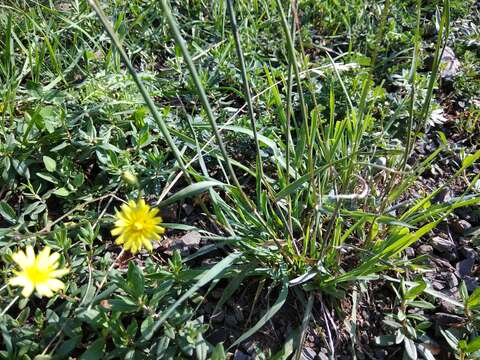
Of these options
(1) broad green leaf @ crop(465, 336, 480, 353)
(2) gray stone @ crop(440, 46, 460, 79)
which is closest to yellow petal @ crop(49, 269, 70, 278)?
(1) broad green leaf @ crop(465, 336, 480, 353)

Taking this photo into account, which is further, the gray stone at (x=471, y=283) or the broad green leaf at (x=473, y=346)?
the gray stone at (x=471, y=283)

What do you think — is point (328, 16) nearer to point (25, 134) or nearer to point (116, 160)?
point (116, 160)

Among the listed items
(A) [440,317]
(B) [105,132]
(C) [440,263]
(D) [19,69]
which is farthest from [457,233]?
(D) [19,69]

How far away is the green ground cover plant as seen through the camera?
123cm

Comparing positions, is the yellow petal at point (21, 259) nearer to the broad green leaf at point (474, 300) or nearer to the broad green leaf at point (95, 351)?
the broad green leaf at point (95, 351)

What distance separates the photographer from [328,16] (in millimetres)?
2240

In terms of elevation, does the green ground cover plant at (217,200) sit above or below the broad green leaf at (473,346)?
above

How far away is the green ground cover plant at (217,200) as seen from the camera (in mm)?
1229

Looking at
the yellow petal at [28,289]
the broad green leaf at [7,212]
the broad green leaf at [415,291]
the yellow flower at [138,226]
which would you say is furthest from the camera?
the broad green leaf at [7,212]

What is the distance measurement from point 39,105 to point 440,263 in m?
1.46

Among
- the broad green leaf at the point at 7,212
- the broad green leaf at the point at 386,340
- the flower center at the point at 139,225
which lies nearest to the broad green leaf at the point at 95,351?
the flower center at the point at 139,225

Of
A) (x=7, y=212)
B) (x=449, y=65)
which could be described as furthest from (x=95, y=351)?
(x=449, y=65)

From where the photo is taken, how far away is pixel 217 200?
1.42 m

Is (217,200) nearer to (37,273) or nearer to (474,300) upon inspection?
(37,273)
